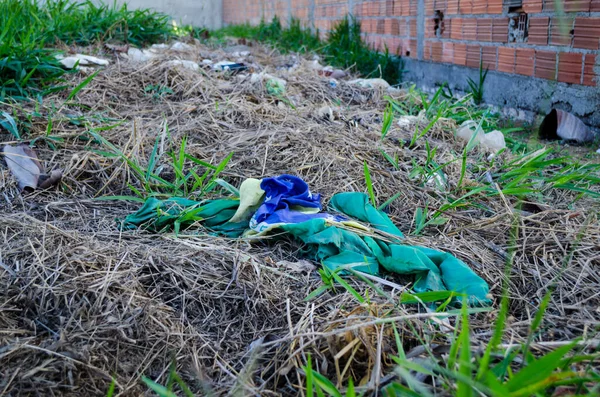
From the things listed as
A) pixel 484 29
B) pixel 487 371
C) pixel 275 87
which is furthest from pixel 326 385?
pixel 484 29

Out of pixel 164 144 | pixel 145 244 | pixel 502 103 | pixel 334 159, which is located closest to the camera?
pixel 145 244

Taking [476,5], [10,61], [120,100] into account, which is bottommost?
[120,100]

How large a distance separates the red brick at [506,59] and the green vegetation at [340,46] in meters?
0.82

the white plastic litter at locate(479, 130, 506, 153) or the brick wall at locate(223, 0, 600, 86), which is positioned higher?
the brick wall at locate(223, 0, 600, 86)

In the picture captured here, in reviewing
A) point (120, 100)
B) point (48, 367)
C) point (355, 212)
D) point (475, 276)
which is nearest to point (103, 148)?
point (120, 100)

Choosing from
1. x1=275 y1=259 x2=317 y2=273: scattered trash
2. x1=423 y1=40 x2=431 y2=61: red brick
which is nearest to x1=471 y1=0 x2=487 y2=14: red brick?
Answer: x1=423 y1=40 x2=431 y2=61: red brick

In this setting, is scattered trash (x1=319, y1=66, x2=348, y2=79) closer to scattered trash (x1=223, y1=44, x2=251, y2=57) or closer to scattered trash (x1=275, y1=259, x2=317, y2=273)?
scattered trash (x1=223, y1=44, x2=251, y2=57)

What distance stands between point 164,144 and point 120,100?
75 centimetres

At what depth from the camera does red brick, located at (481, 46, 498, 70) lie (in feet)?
12.2

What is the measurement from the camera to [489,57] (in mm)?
3768

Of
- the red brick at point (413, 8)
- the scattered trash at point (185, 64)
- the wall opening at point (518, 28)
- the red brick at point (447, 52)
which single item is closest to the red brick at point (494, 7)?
the wall opening at point (518, 28)

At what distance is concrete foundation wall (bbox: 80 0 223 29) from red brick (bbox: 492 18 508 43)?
6.79 meters

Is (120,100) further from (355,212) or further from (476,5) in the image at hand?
Result: (476,5)

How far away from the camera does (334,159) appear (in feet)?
7.66
